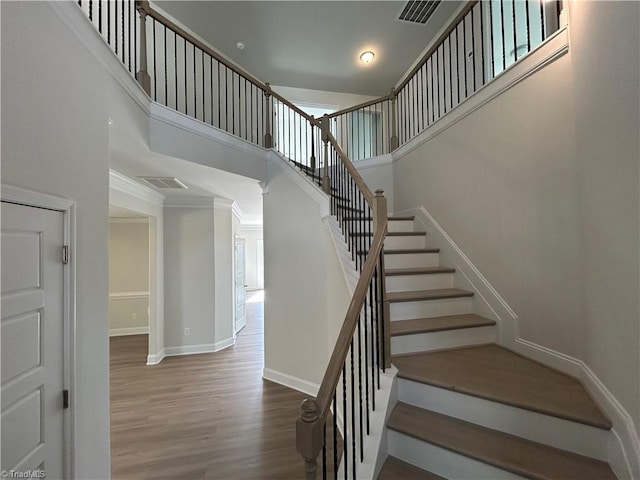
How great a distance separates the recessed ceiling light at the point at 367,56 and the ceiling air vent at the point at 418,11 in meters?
0.74

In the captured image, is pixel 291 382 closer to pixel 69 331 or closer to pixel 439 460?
pixel 439 460

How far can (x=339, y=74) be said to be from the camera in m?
5.48

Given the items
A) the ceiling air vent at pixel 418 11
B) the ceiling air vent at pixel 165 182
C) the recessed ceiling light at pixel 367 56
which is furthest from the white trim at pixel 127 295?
the ceiling air vent at pixel 418 11

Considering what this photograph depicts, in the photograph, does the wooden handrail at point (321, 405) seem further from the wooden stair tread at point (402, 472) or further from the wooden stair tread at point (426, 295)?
the wooden stair tread at point (426, 295)

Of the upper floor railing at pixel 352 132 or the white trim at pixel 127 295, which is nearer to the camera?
the upper floor railing at pixel 352 132

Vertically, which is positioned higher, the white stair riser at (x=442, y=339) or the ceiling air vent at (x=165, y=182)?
the ceiling air vent at (x=165, y=182)

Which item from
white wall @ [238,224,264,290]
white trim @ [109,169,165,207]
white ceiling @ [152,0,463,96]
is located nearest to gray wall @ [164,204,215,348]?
white trim @ [109,169,165,207]

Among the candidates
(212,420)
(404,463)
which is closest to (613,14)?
(404,463)

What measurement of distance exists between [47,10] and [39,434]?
2037 millimetres

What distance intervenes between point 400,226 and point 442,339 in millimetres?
1627

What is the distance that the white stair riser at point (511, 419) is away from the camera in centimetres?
135

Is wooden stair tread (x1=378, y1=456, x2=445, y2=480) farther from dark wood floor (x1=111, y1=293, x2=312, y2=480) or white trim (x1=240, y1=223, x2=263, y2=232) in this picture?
white trim (x1=240, y1=223, x2=263, y2=232)

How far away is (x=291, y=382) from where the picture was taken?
3.61 metres

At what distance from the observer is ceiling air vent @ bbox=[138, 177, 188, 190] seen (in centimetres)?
347
